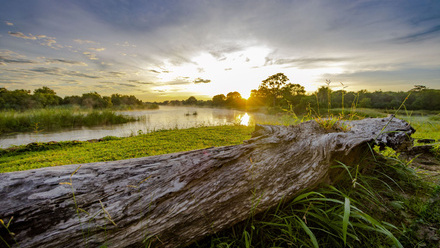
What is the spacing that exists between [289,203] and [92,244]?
1.76 metres

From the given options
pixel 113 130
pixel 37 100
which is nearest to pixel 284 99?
pixel 113 130

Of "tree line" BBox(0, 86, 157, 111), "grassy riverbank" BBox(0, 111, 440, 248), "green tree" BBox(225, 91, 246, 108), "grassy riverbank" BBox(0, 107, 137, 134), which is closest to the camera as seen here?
"grassy riverbank" BBox(0, 111, 440, 248)

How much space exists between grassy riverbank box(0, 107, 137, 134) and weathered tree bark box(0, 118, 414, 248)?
33.8 ft

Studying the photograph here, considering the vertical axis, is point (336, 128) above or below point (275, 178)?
above

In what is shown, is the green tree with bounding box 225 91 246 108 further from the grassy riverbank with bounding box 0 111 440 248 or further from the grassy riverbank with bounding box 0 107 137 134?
the grassy riverbank with bounding box 0 111 440 248

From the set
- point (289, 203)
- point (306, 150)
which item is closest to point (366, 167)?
point (306, 150)

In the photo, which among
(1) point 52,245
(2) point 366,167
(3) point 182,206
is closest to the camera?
(1) point 52,245

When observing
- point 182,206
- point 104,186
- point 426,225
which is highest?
point 104,186

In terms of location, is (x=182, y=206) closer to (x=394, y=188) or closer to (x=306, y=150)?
(x=306, y=150)

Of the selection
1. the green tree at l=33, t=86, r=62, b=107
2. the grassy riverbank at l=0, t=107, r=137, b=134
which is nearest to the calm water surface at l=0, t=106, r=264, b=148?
the grassy riverbank at l=0, t=107, r=137, b=134

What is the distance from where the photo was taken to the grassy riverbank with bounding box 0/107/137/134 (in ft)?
33.6

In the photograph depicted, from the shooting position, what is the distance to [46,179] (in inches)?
59.2

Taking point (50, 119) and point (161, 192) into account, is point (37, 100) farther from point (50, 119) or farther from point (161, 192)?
point (161, 192)

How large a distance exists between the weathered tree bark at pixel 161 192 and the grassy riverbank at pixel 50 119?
33.8 ft
